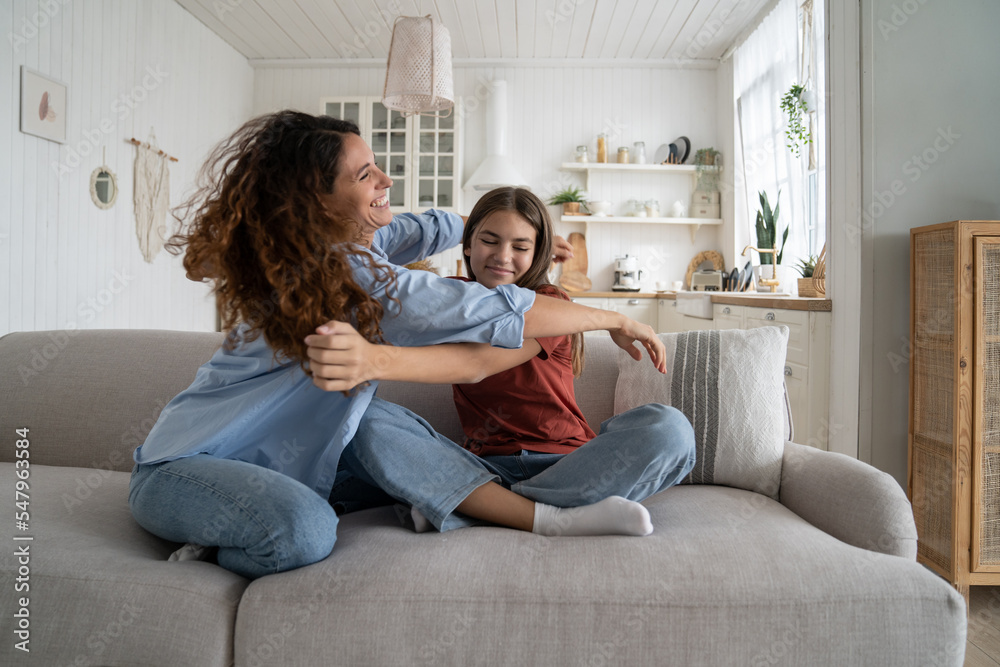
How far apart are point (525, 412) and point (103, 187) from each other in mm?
3517

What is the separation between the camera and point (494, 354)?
121 centimetres

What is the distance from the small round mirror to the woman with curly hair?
10.2 feet

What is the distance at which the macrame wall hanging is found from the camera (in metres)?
4.21

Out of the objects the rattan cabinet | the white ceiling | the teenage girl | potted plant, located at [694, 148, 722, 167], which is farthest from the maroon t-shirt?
potted plant, located at [694, 148, 722, 167]

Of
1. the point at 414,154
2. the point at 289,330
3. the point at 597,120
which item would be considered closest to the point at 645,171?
the point at 597,120

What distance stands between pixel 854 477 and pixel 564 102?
4877mm

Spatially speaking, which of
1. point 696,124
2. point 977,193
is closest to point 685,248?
point 696,124

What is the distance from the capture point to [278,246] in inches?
42.4

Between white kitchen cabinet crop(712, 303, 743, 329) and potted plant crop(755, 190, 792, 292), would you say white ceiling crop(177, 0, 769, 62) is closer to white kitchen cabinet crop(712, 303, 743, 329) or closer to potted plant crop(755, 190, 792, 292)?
potted plant crop(755, 190, 792, 292)

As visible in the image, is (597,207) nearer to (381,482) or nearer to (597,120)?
(597,120)

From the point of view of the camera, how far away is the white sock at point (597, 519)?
3.90 ft

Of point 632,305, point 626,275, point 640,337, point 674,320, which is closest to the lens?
point 640,337

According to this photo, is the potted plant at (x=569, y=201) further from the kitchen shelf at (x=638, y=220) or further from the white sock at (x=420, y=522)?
the white sock at (x=420, y=522)

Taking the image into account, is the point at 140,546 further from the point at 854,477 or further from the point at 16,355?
the point at 854,477
